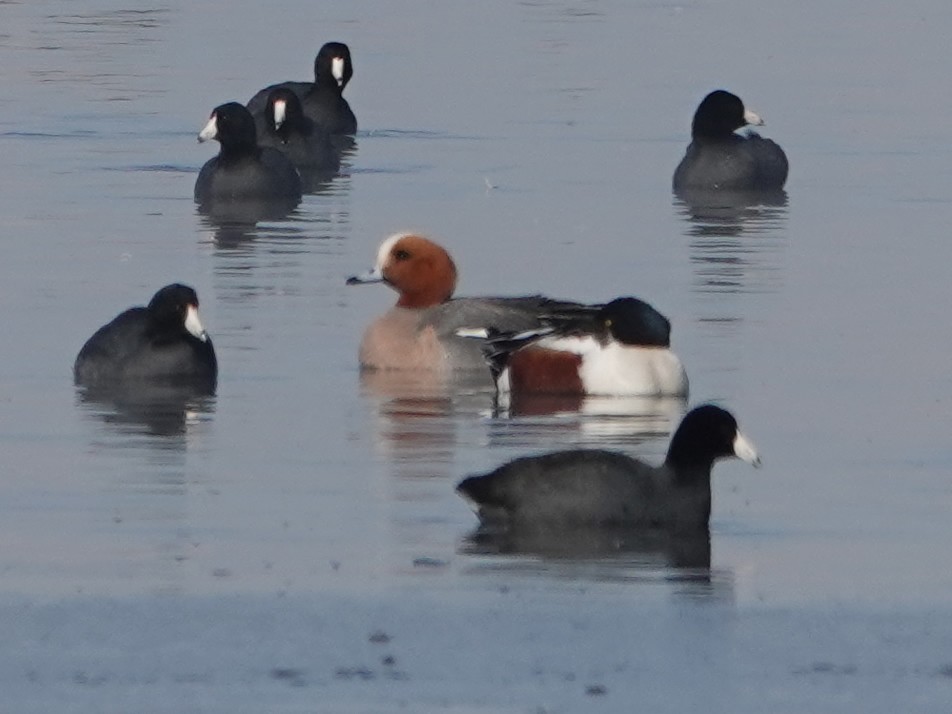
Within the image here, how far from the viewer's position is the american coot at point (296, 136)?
3017 centimetres

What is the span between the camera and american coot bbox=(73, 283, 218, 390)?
16.8m

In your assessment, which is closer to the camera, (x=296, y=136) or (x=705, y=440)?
(x=705, y=440)

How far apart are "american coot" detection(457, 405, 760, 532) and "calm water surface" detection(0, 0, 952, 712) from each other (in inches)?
7.5

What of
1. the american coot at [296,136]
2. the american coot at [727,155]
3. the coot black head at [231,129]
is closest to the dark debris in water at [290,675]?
the coot black head at [231,129]

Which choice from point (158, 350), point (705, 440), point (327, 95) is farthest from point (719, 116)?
point (705, 440)

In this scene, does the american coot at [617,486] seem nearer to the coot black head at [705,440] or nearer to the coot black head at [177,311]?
the coot black head at [705,440]

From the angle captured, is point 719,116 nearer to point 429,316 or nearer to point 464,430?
point 429,316

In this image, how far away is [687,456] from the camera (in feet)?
41.6

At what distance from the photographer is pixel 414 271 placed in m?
18.5

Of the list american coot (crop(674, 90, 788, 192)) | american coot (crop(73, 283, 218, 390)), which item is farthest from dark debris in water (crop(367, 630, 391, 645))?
american coot (crop(674, 90, 788, 192))

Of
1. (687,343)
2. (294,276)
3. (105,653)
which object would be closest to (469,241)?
(294,276)

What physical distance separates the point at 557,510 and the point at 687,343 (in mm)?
6062

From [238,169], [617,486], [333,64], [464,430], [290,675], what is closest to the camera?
[290,675]

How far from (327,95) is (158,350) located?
1638 cm
